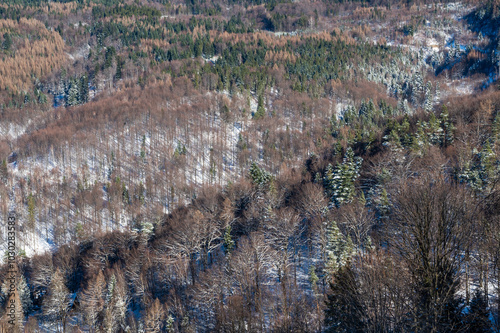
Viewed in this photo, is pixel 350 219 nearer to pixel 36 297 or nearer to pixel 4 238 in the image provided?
pixel 36 297

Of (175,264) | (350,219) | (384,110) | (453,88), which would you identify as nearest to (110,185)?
(175,264)

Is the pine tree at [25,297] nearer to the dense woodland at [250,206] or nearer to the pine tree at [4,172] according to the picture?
the dense woodland at [250,206]

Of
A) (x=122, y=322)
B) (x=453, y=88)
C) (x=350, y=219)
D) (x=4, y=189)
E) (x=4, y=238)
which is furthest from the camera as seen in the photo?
(x=453, y=88)

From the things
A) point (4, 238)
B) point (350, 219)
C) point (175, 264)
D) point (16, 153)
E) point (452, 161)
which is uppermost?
point (452, 161)

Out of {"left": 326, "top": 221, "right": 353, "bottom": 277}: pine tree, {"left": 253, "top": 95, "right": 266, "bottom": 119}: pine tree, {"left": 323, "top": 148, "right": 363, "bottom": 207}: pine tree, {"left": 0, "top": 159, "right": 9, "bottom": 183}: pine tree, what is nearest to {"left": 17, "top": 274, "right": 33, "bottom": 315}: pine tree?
{"left": 326, "top": 221, "right": 353, "bottom": 277}: pine tree

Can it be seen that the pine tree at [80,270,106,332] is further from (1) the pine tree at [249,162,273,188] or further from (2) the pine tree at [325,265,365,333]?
(2) the pine tree at [325,265,365,333]

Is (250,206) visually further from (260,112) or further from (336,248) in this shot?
(260,112)

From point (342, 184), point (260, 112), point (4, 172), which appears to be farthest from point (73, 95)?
point (342, 184)

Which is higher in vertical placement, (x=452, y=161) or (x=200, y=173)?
(x=452, y=161)
